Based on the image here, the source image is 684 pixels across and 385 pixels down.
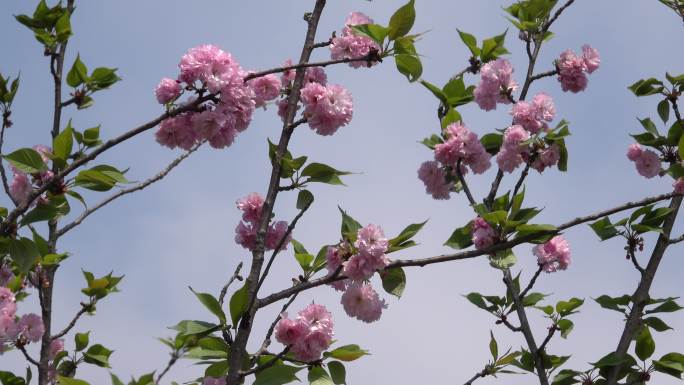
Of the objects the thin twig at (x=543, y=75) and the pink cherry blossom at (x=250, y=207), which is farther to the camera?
the thin twig at (x=543, y=75)

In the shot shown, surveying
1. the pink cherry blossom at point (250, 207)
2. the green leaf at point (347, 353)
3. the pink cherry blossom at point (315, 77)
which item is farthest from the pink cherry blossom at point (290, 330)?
the pink cherry blossom at point (315, 77)

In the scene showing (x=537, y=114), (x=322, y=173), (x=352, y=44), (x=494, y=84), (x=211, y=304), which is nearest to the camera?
(x=211, y=304)

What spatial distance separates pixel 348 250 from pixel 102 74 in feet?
7.71

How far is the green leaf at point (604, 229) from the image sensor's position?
3.57m

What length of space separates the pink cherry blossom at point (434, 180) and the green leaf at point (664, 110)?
1586mm

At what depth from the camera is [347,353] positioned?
7.37 feet

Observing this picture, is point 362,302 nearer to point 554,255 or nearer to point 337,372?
point 337,372

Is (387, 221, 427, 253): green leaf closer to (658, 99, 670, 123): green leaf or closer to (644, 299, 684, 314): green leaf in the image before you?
(644, 299, 684, 314): green leaf

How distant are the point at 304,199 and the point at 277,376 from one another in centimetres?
65

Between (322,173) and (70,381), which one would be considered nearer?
(70,381)

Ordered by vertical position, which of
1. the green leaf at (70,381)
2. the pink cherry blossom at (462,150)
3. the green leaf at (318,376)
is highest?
the pink cherry blossom at (462,150)

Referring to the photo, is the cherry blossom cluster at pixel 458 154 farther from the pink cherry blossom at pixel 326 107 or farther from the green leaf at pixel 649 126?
the green leaf at pixel 649 126

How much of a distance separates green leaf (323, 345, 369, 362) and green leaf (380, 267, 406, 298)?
21 centimetres

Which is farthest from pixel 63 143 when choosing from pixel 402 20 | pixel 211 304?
pixel 402 20
